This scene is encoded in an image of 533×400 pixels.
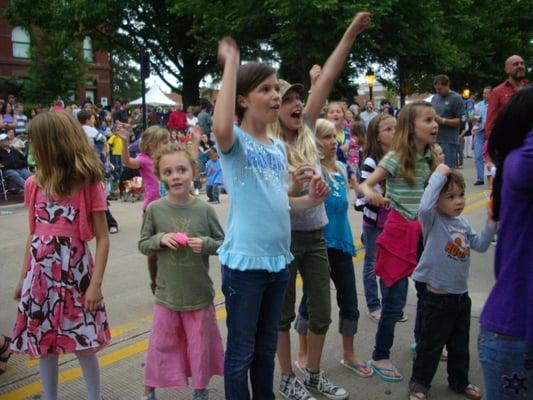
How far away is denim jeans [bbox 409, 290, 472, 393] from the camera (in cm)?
302

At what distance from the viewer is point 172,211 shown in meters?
3.10

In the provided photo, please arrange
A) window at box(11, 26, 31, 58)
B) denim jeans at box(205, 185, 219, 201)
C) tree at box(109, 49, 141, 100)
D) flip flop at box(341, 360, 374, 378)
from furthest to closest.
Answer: tree at box(109, 49, 141, 100) < window at box(11, 26, 31, 58) < denim jeans at box(205, 185, 219, 201) < flip flop at box(341, 360, 374, 378)

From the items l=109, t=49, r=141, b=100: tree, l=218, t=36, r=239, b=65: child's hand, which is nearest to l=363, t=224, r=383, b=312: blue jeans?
l=218, t=36, r=239, b=65: child's hand

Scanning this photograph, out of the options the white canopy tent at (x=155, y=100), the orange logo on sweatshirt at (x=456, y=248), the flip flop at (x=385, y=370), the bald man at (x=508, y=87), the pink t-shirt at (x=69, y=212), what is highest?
the white canopy tent at (x=155, y=100)

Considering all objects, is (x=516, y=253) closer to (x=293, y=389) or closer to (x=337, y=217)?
(x=337, y=217)

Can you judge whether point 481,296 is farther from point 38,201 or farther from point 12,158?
point 12,158

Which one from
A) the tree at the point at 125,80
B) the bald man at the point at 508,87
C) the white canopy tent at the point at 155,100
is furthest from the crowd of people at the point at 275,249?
the tree at the point at 125,80

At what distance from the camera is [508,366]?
184cm

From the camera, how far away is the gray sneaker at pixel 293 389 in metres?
3.10

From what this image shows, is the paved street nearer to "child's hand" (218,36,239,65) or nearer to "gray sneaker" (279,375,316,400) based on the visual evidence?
"gray sneaker" (279,375,316,400)

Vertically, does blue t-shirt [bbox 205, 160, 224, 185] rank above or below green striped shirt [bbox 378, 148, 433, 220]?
below

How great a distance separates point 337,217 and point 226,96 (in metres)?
1.46

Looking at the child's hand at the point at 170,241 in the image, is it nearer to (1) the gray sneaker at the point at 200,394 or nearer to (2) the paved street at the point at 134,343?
(2) the paved street at the point at 134,343

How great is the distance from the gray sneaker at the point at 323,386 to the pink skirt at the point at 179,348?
62cm
